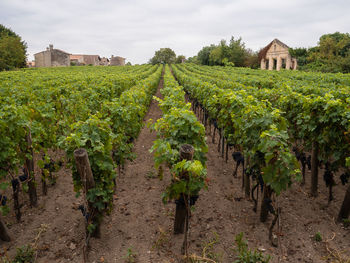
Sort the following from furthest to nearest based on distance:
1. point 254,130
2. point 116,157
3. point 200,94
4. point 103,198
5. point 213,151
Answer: point 200,94, point 213,151, point 116,157, point 254,130, point 103,198

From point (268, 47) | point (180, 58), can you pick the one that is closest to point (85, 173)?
point (268, 47)

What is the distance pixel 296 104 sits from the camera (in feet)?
19.7

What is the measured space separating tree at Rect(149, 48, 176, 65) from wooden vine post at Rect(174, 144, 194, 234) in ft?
293

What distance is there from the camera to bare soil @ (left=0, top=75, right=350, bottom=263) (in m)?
3.82

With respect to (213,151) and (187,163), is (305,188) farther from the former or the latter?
(187,163)

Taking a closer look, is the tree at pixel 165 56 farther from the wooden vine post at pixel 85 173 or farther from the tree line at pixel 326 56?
the wooden vine post at pixel 85 173

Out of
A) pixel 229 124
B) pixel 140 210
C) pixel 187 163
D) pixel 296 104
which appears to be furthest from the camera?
pixel 229 124

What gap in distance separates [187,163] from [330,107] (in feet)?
10.6

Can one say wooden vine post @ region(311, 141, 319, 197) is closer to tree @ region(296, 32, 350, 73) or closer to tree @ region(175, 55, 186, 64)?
tree @ region(296, 32, 350, 73)

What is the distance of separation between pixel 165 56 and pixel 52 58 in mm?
37625

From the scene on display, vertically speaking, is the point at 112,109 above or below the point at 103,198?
above

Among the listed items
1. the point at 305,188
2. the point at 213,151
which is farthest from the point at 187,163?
the point at 213,151

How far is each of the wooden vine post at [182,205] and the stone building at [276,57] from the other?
155ft

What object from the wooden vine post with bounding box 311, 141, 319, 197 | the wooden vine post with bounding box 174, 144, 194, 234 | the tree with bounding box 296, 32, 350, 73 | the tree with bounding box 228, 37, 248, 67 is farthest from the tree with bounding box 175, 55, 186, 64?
the wooden vine post with bounding box 174, 144, 194, 234
